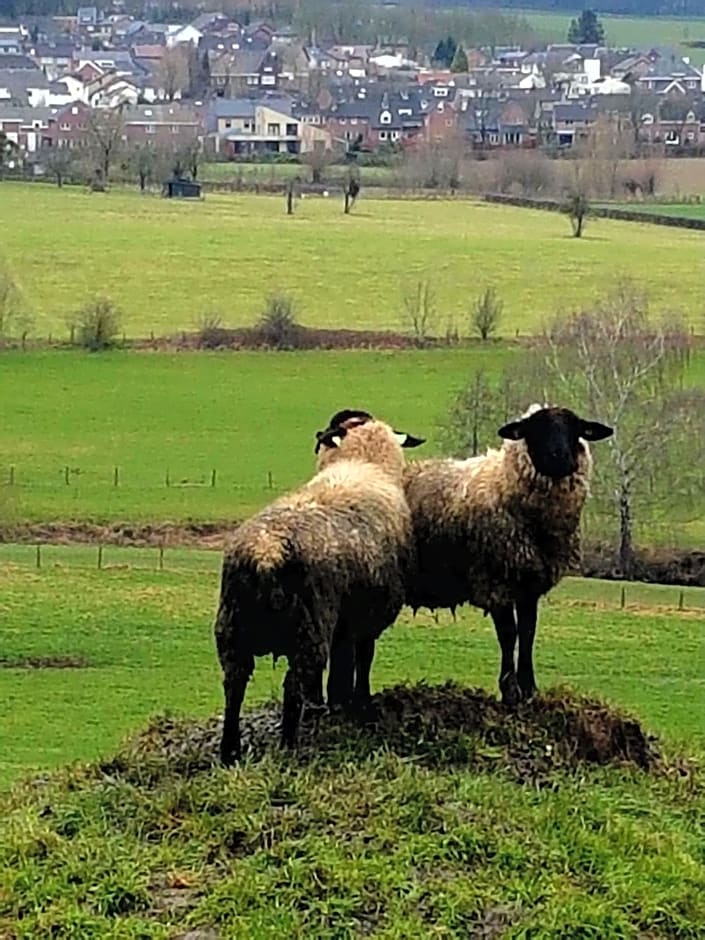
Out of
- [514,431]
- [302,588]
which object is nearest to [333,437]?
[514,431]

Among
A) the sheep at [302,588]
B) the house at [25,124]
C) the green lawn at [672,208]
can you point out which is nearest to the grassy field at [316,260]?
the green lawn at [672,208]

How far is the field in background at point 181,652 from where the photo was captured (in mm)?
29531

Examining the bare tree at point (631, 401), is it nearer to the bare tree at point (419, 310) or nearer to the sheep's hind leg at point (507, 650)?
the bare tree at point (419, 310)

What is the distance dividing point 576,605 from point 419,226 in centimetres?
6955

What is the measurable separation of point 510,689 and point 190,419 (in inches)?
1901

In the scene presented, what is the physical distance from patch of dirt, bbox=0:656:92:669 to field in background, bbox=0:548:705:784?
0.19 feet

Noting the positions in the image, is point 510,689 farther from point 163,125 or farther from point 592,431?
point 163,125

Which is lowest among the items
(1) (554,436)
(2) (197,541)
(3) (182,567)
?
(2) (197,541)

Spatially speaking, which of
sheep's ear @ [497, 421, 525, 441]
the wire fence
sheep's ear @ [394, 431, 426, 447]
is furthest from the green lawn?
sheep's ear @ [497, 421, 525, 441]

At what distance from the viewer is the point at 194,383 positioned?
67125mm

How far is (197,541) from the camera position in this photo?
48.4m

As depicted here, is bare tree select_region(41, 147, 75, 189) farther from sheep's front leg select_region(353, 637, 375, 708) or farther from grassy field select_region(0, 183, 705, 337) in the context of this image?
sheep's front leg select_region(353, 637, 375, 708)

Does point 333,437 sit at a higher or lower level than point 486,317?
higher

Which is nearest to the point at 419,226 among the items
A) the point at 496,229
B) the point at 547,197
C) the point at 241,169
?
the point at 496,229
